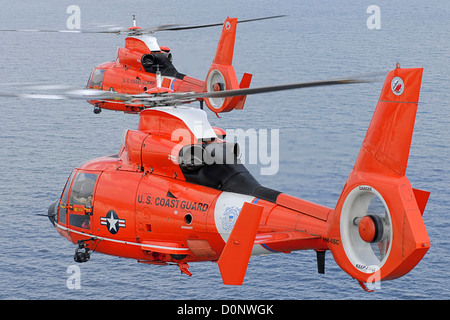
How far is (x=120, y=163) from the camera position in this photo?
33.1 meters

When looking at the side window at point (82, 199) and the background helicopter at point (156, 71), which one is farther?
the background helicopter at point (156, 71)

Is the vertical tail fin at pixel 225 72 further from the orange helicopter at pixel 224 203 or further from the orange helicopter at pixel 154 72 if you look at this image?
the orange helicopter at pixel 224 203

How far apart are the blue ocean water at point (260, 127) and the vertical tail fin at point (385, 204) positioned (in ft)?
5.40

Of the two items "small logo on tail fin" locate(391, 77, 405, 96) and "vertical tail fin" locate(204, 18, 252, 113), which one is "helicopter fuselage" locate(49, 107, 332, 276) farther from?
"vertical tail fin" locate(204, 18, 252, 113)

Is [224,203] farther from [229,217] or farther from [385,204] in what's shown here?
[385,204]

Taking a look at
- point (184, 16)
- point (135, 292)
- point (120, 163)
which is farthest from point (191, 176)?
point (184, 16)

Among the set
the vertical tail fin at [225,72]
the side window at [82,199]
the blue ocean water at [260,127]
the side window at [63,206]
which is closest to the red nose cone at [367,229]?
the blue ocean water at [260,127]

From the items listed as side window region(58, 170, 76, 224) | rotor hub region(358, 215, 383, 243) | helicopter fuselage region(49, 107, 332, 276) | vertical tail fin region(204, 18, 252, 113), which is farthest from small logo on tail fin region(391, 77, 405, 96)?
vertical tail fin region(204, 18, 252, 113)

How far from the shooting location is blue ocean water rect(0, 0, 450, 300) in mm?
62094

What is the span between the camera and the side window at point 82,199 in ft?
108

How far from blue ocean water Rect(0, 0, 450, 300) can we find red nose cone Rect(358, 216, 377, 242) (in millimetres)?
2833

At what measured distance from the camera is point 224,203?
95.6 feet

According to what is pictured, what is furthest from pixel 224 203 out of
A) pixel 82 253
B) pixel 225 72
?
pixel 225 72

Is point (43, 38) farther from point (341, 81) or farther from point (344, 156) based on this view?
point (341, 81)
